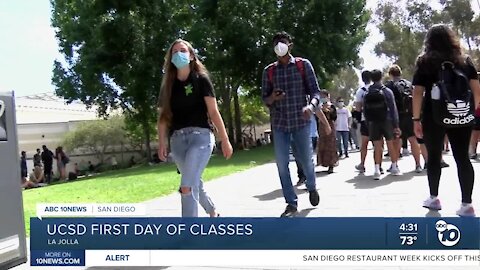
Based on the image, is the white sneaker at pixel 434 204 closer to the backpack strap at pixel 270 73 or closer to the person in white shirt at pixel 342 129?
the backpack strap at pixel 270 73

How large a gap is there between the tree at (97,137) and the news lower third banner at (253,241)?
47362mm

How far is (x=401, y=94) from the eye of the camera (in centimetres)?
945

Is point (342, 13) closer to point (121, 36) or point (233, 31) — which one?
point (233, 31)

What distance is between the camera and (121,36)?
2788cm

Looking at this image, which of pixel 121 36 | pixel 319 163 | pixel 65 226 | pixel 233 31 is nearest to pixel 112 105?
pixel 121 36

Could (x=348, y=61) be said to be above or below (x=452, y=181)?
above

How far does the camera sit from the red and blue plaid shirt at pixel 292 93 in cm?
571

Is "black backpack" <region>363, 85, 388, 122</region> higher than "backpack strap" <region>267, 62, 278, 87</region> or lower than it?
lower

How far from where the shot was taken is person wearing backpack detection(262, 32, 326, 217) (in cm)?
570

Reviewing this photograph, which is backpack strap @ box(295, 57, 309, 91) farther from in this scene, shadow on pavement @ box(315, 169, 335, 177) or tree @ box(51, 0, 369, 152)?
tree @ box(51, 0, 369, 152)

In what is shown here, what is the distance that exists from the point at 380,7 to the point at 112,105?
2614 centimetres

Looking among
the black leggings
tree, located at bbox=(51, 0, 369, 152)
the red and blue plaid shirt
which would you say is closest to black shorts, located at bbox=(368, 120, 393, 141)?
the red and blue plaid shirt

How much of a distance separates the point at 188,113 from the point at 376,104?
469 centimetres

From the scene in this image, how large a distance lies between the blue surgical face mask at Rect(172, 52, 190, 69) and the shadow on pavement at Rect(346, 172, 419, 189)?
3909mm
